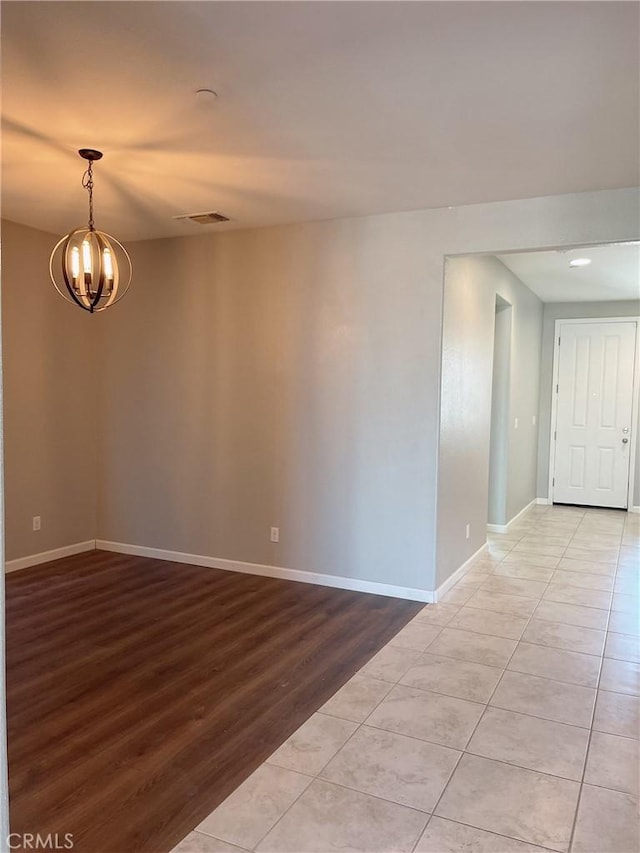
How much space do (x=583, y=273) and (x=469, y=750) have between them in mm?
4871

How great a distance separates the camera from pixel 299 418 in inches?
177

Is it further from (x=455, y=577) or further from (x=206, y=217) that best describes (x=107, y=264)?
(x=455, y=577)

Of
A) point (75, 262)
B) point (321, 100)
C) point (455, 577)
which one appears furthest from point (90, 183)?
point (455, 577)

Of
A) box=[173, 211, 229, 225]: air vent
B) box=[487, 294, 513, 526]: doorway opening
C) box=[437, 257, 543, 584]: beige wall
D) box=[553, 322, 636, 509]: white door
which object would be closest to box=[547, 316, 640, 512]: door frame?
box=[553, 322, 636, 509]: white door

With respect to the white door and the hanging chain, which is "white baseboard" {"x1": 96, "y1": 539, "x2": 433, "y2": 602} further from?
the white door

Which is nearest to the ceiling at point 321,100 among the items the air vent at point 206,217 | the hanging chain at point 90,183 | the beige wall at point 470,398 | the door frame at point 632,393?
the hanging chain at point 90,183

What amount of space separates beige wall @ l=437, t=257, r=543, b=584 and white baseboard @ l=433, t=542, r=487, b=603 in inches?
2.1

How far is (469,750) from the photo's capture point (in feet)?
7.84

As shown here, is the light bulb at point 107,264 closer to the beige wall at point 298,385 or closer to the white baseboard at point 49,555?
the beige wall at point 298,385

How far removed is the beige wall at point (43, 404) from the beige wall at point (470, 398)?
308cm

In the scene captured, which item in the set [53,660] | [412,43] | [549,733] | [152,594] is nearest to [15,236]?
[152,594]

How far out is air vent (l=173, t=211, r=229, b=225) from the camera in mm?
4188

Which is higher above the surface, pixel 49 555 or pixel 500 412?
pixel 500 412

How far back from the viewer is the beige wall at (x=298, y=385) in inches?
160
